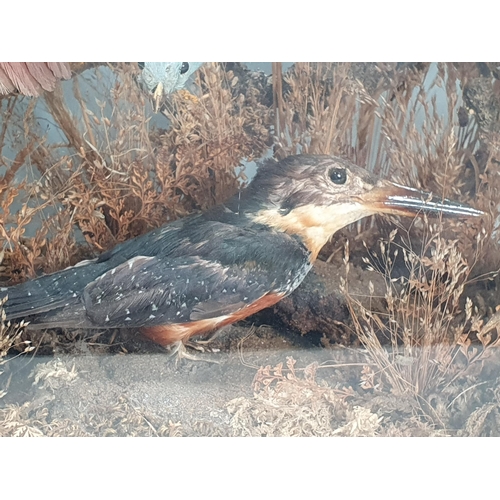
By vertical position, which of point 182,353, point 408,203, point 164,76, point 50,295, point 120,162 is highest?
point 164,76

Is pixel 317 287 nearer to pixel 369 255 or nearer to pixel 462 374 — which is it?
pixel 369 255

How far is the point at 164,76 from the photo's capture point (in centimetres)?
148

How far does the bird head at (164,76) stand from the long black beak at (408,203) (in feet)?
1.69

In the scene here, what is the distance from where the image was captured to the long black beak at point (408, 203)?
1.51 m

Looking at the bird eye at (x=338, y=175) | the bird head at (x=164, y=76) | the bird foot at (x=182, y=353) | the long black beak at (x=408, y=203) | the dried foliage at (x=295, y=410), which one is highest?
the bird head at (x=164, y=76)

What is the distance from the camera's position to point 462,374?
155 centimetres

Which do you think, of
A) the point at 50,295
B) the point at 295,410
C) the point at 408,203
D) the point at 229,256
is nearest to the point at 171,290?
the point at 229,256

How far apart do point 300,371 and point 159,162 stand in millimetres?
601

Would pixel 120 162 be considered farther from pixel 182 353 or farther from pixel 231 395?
pixel 231 395

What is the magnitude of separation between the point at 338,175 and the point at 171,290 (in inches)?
18.8

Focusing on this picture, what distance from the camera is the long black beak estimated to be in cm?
151

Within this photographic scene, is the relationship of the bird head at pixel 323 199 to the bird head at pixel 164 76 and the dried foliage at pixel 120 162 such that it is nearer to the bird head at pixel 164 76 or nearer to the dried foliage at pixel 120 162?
the dried foliage at pixel 120 162

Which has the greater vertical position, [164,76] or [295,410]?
[164,76]

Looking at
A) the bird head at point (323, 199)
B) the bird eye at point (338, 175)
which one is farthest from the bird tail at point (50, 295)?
the bird eye at point (338, 175)
